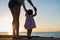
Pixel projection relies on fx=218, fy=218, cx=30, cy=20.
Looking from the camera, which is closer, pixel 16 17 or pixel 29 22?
pixel 16 17

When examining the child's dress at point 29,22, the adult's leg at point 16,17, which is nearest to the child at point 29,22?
the child's dress at point 29,22

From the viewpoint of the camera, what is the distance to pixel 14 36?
675 centimetres

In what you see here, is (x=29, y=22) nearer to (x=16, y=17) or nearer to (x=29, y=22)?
(x=29, y=22)

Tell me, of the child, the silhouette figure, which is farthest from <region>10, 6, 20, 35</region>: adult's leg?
the child

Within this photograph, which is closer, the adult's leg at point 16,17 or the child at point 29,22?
the adult's leg at point 16,17

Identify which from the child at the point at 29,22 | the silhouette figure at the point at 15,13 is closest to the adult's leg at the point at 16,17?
the silhouette figure at the point at 15,13

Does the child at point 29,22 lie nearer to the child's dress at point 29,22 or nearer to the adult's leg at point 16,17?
the child's dress at point 29,22

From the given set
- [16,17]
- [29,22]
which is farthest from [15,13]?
[29,22]

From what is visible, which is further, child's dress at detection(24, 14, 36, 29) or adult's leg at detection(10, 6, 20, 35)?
child's dress at detection(24, 14, 36, 29)

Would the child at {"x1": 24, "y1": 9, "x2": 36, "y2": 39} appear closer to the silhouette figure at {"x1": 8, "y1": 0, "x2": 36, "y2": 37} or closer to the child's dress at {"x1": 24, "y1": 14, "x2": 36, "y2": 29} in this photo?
the child's dress at {"x1": 24, "y1": 14, "x2": 36, "y2": 29}

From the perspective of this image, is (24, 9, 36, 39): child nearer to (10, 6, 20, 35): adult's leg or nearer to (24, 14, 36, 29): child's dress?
(24, 14, 36, 29): child's dress

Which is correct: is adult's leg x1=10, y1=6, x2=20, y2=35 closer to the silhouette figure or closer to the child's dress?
the silhouette figure

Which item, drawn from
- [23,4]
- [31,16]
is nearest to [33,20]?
[31,16]

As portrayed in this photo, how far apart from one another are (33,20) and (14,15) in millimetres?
863
